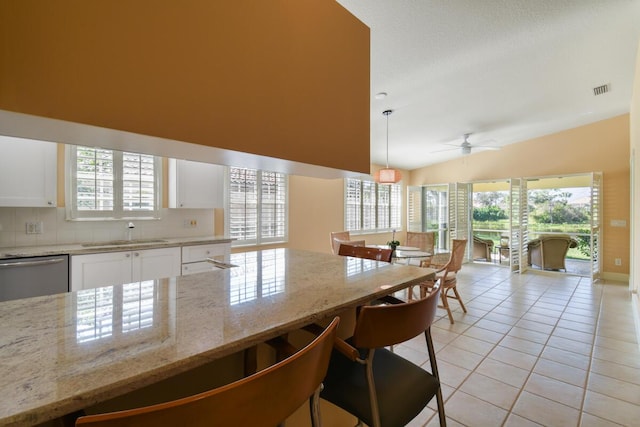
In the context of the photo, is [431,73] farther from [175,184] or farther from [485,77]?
[175,184]

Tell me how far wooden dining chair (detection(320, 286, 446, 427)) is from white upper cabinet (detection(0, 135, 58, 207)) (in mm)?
3115

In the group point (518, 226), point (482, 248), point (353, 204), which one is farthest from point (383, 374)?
point (482, 248)

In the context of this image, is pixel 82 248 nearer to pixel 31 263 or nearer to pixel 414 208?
pixel 31 263

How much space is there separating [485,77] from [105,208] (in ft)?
15.3

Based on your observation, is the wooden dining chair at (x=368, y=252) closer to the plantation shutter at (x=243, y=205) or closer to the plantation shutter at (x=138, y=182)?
the plantation shutter at (x=243, y=205)

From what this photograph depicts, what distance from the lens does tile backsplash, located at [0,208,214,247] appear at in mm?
2789

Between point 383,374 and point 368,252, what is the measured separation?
1197mm

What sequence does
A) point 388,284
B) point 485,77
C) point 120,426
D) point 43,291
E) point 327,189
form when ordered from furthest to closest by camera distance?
point 327,189
point 485,77
point 43,291
point 388,284
point 120,426

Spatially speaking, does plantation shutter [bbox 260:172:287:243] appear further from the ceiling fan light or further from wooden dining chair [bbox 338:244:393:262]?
wooden dining chair [bbox 338:244:393:262]

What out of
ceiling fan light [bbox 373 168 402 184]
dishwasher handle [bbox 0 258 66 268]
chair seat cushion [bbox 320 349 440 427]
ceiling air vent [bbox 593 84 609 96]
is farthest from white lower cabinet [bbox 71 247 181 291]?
ceiling air vent [bbox 593 84 609 96]

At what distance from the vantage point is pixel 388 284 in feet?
4.49

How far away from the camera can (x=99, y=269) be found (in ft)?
8.87

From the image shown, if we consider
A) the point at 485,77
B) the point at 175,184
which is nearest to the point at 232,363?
the point at 175,184

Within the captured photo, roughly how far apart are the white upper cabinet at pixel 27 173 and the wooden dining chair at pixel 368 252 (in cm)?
280
